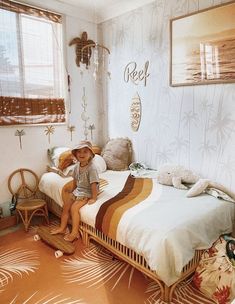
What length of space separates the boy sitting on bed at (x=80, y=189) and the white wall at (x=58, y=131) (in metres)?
0.73

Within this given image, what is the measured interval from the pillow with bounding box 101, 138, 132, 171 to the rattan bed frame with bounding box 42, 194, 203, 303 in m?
0.91

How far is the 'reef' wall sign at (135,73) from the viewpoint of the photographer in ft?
9.76

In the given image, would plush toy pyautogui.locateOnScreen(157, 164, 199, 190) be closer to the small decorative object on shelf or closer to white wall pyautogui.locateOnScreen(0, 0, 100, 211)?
white wall pyautogui.locateOnScreen(0, 0, 100, 211)

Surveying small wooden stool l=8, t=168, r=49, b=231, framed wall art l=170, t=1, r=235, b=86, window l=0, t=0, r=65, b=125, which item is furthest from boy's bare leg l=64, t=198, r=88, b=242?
framed wall art l=170, t=1, r=235, b=86

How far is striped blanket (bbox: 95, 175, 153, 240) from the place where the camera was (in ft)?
6.71

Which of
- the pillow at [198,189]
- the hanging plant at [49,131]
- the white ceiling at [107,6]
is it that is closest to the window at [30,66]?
the hanging plant at [49,131]

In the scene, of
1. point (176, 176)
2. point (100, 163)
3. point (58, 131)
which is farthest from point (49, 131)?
point (176, 176)

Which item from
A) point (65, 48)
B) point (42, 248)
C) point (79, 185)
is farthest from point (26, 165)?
point (65, 48)

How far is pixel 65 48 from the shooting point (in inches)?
126

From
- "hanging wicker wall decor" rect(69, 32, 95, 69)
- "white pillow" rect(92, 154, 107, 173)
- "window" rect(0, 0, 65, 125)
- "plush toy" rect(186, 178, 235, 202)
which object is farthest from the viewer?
"hanging wicker wall decor" rect(69, 32, 95, 69)

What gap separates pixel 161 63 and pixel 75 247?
2.15 meters

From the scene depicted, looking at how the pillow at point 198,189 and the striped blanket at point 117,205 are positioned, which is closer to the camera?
the striped blanket at point 117,205

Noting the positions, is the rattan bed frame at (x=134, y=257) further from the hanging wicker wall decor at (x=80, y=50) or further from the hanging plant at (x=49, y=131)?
the hanging wicker wall decor at (x=80, y=50)

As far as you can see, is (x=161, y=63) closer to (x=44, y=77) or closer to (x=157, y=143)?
(x=157, y=143)
